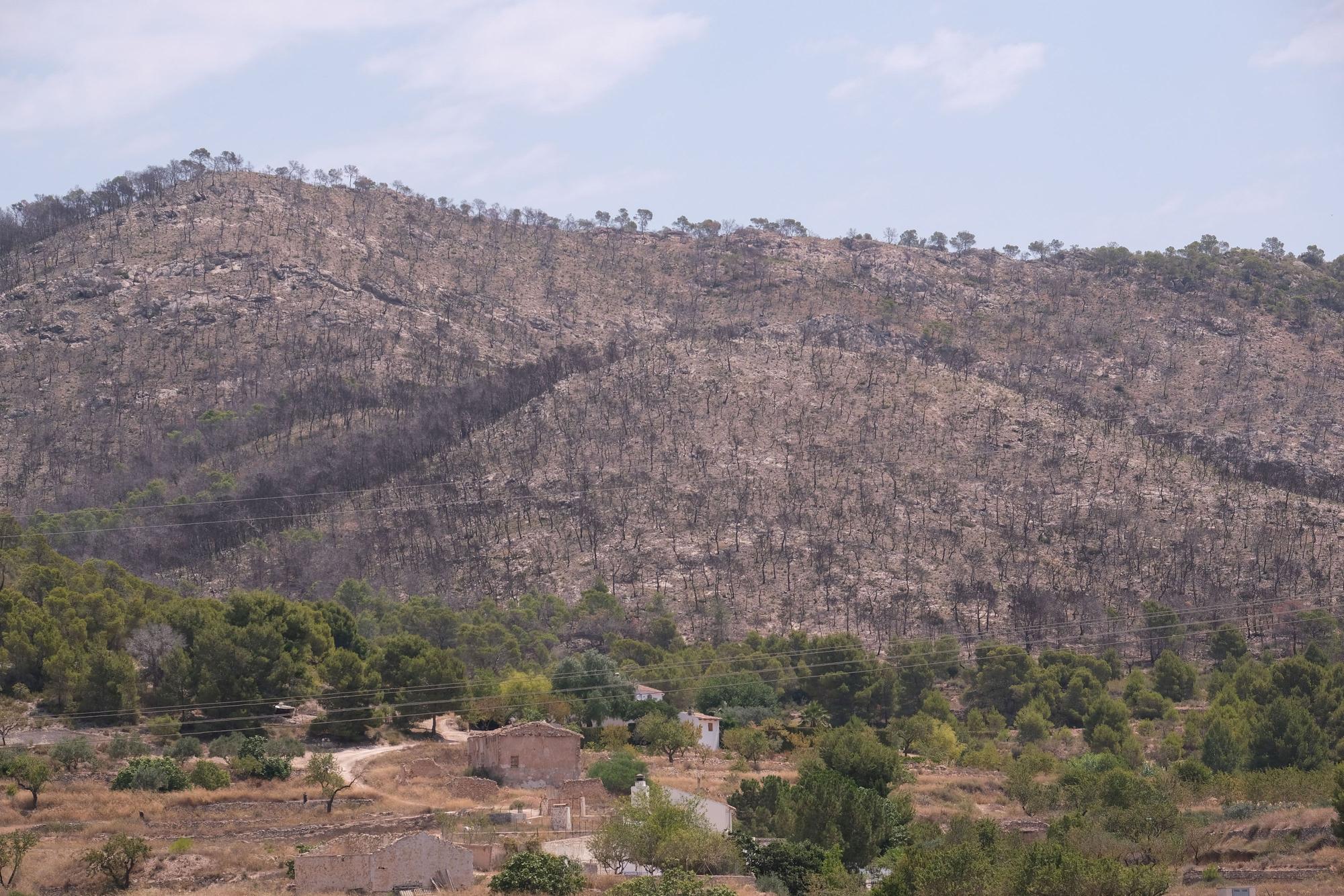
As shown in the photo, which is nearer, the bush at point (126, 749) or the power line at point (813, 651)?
the bush at point (126, 749)

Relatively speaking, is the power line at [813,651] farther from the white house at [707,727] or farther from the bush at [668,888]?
the bush at [668,888]

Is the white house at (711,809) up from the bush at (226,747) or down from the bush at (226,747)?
down

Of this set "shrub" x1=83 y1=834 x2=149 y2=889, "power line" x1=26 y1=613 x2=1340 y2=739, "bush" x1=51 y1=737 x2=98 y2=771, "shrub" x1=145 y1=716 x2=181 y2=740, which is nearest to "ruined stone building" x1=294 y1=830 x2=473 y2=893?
"shrub" x1=83 y1=834 x2=149 y2=889

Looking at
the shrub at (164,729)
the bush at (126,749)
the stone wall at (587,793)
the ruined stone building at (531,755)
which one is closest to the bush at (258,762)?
the shrub at (164,729)

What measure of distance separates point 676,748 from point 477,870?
909 inches

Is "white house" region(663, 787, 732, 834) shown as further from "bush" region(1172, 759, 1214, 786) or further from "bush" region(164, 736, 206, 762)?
"bush" region(1172, 759, 1214, 786)

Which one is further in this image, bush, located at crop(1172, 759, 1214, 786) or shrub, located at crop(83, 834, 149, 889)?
bush, located at crop(1172, 759, 1214, 786)

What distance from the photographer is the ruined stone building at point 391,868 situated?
37750 millimetres

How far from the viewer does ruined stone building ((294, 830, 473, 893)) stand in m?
37.8

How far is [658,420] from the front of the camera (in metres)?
112

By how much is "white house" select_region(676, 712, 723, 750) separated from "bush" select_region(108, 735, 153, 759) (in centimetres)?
2298

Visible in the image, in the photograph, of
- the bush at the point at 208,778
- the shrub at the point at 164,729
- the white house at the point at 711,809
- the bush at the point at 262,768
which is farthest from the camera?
the shrub at the point at 164,729

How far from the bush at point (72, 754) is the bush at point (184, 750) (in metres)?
2.51

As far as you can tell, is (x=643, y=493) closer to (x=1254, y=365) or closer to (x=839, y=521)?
(x=839, y=521)
